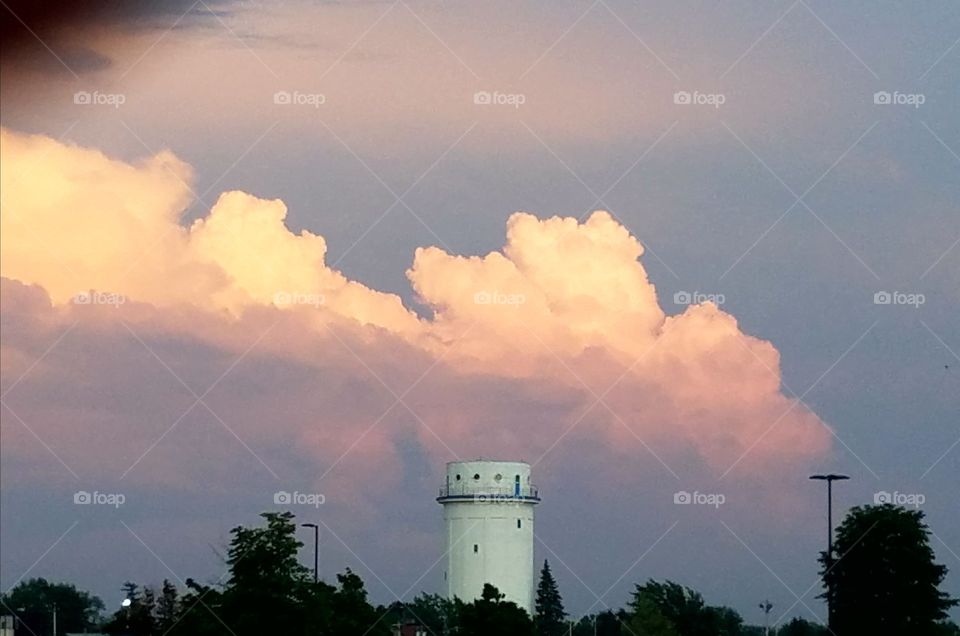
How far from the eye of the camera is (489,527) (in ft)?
451

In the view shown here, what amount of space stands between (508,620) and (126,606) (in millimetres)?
A: 24828

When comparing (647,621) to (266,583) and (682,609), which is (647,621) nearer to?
(682,609)

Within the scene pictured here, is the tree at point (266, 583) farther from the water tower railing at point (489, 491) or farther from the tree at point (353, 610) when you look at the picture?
the water tower railing at point (489, 491)

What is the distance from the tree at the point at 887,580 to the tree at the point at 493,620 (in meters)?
12.7

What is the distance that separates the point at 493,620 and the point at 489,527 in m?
48.9

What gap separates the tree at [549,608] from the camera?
474 feet

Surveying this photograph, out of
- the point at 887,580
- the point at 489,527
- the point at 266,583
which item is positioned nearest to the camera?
the point at 266,583

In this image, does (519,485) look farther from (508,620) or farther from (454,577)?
(508,620)

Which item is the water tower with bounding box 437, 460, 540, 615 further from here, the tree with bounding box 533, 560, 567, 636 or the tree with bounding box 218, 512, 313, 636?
the tree with bounding box 218, 512, 313, 636

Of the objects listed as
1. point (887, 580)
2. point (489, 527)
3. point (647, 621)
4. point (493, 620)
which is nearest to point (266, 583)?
point (493, 620)

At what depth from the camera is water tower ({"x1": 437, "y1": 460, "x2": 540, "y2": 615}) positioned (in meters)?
137

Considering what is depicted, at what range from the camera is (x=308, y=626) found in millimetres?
76562

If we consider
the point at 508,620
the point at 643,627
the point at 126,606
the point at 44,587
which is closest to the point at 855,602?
the point at 508,620

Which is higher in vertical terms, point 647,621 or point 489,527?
point 489,527
